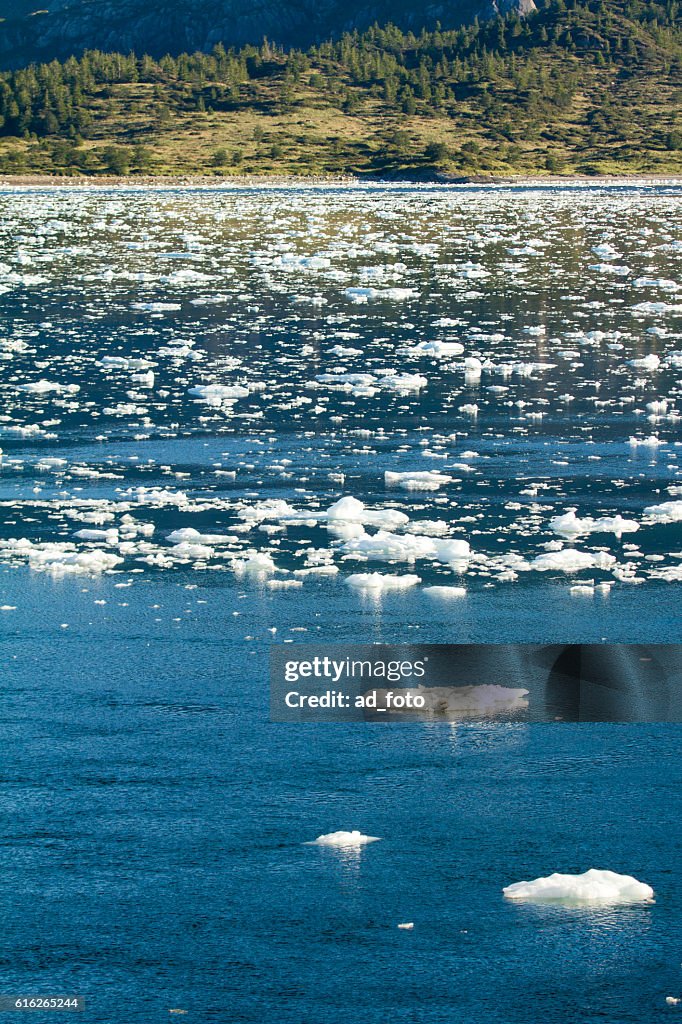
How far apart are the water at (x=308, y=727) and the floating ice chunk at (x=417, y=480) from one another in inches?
10.1

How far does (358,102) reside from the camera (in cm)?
14525

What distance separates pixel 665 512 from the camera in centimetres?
1388

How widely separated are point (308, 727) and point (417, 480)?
21.5 ft

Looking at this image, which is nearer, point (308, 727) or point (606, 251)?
point (308, 727)

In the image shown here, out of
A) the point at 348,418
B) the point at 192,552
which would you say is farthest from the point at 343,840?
the point at 348,418

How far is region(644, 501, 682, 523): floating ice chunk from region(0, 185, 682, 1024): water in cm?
4

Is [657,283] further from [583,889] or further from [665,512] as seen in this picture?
[583,889]

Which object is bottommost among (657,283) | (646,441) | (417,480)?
(417,480)

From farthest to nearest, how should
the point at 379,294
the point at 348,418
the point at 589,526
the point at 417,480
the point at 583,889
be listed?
1. the point at 379,294
2. the point at 348,418
3. the point at 417,480
4. the point at 589,526
5. the point at 583,889

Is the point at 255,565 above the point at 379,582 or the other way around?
above

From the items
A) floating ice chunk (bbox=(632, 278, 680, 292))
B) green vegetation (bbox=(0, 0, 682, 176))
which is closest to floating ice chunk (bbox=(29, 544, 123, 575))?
floating ice chunk (bbox=(632, 278, 680, 292))

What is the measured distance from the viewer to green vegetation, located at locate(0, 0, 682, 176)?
120 metres

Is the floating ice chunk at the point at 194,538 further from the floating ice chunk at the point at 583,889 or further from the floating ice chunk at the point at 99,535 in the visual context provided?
the floating ice chunk at the point at 583,889

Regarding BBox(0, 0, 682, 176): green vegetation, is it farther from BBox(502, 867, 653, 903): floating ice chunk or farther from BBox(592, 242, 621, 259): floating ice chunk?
BBox(502, 867, 653, 903): floating ice chunk
